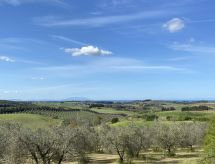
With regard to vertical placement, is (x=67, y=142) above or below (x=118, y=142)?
above

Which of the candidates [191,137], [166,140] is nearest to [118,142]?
[166,140]

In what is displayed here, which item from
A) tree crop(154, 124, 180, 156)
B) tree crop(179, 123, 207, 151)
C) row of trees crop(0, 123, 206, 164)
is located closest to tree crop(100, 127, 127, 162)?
row of trees crop(0, 123, 206, 164)

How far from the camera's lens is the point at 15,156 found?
2261 inches

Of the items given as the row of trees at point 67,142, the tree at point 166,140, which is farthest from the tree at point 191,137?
the tree at point 166,140

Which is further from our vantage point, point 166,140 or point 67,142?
point 166,140

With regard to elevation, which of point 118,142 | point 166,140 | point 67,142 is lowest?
point 166,140

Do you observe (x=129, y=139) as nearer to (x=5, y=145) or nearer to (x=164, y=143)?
(x=164, y=143)

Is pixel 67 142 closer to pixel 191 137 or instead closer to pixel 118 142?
pixel 118 142

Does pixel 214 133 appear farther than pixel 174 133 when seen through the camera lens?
No

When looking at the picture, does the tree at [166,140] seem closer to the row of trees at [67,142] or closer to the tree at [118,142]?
the row of trees at [67,142]

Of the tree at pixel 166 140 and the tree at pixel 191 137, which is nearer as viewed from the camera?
the tree at pixel 166 140

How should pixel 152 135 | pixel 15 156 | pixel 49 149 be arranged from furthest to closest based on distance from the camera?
pixel 152 135 → pixel 49 149 → pixel 15 156

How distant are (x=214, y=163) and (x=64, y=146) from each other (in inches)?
1080

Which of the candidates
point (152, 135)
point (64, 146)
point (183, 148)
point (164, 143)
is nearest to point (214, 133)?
point (64, 146)
